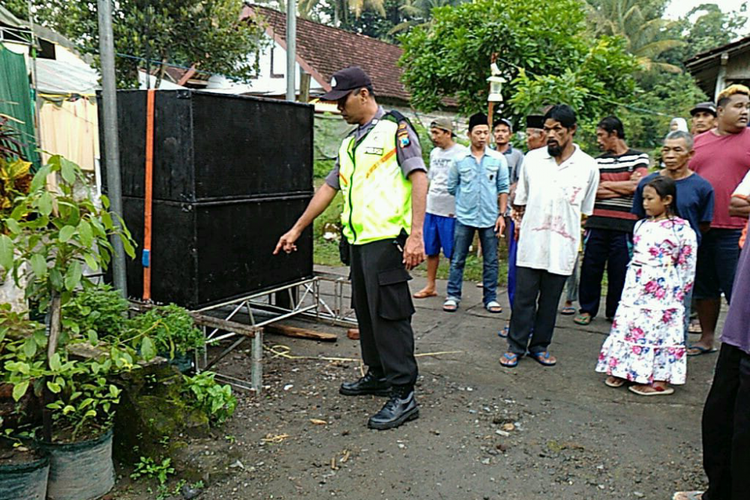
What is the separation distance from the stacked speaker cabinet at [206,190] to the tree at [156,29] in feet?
24.7

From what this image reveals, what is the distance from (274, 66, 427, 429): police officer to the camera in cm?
349

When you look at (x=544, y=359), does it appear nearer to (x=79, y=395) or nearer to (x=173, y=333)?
(x=173, y=333)

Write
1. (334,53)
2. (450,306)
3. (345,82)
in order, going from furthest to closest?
(334,53) < (450,306) < (345,82)

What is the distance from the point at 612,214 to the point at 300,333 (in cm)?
291

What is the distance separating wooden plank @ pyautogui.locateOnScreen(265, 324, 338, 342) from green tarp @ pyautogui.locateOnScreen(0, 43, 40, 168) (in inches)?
166

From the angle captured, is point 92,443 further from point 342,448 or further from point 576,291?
point 576,291

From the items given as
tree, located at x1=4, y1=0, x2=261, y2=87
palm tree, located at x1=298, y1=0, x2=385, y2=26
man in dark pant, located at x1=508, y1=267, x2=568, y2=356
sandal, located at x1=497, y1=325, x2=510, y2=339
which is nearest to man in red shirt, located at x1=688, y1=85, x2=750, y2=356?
man in dark pant, located at x1=508, y1=267, x2=568, y2=356

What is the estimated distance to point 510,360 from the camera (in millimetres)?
4543

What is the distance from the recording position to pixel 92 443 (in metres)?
2.71

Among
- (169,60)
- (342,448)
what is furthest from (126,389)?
(169,60)

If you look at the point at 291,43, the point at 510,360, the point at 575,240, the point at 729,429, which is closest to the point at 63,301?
the point at 729,429

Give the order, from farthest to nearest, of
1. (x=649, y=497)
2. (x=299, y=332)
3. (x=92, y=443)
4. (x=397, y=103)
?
(x=397, y=103)
(x=299, y=332)
(x=649, y=497)
(x=92, y=443)

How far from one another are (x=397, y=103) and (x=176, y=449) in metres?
19.6

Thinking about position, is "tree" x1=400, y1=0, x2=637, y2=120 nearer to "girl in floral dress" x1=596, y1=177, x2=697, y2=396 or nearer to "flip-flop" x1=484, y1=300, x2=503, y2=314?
"flip-flop" x1=484, y1=300, x2=503, y2=314
